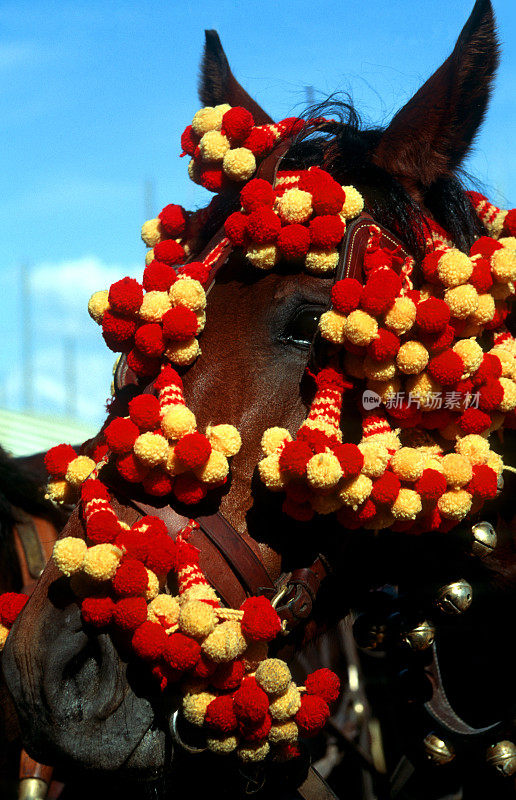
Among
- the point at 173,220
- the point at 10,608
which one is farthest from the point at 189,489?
the point at 173,220

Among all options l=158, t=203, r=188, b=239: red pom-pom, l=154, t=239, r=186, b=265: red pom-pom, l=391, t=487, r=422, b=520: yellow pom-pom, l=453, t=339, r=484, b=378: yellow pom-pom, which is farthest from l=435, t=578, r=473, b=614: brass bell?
l=158, t=203, r=188, b=239: red pom-pom

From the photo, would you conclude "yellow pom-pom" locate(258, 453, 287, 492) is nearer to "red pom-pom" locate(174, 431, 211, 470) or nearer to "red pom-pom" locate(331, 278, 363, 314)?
"red pom-pom" locate(174, 431, 211, 470)

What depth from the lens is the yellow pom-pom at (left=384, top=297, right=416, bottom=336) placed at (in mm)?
1880

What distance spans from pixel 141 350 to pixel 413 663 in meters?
1.45

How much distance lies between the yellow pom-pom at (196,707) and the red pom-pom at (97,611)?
28 centimetres

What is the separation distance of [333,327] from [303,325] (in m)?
0.17

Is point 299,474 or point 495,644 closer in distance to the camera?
point 299,474

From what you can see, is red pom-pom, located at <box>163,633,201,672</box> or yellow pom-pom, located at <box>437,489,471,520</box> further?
yellow pom-pom, located at <box>437,489,471,520</box>

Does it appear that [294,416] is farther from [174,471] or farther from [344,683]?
[344,683]

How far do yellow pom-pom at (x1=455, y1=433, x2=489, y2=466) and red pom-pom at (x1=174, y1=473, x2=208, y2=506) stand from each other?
73cm

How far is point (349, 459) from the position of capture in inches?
70.9

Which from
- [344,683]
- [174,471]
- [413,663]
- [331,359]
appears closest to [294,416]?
[331,359]

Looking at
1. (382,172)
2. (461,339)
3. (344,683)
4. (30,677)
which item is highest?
(382,172)

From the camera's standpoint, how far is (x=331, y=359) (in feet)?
6.48
